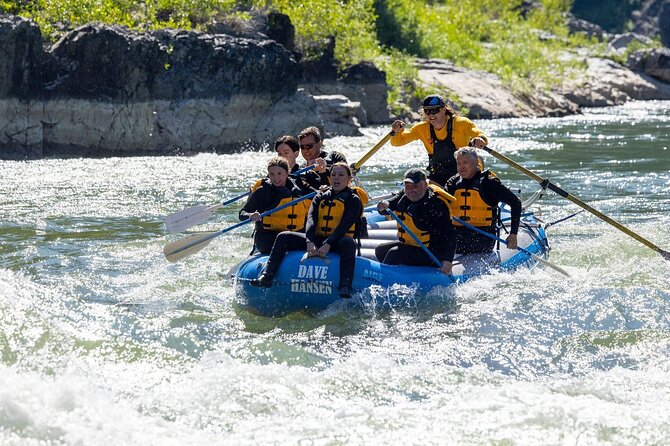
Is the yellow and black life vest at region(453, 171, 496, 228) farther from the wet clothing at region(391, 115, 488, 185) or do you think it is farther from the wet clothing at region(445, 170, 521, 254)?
the wet clothing at region(391, 115, 488, 185)

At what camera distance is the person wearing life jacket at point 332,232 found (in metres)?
7.89

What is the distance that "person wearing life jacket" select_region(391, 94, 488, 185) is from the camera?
30.6 feet

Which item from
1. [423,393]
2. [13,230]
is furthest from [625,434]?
[13,230]

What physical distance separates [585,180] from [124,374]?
1046 centimetres

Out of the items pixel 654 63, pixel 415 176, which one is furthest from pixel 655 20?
pixel 415 176

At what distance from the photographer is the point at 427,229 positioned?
27.1 ft

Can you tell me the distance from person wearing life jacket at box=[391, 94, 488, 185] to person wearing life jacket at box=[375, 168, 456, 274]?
1.13m

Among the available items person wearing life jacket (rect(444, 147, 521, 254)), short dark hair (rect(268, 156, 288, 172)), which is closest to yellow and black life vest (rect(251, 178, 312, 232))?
short dark hair (rect(268, 156, 288, 172))

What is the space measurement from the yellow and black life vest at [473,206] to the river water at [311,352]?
542 millimetres

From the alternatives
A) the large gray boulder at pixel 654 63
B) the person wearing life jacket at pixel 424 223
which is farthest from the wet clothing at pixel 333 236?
the large gray boulder at pixel 654 63

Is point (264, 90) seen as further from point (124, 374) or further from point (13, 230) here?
point (124, 374)

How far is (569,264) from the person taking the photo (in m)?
10.0

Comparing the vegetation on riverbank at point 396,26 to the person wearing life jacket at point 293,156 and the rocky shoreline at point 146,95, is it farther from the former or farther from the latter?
the person wearing life jacket at point 293,156

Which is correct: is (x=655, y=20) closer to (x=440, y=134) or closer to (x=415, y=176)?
(x=440, y=134)
